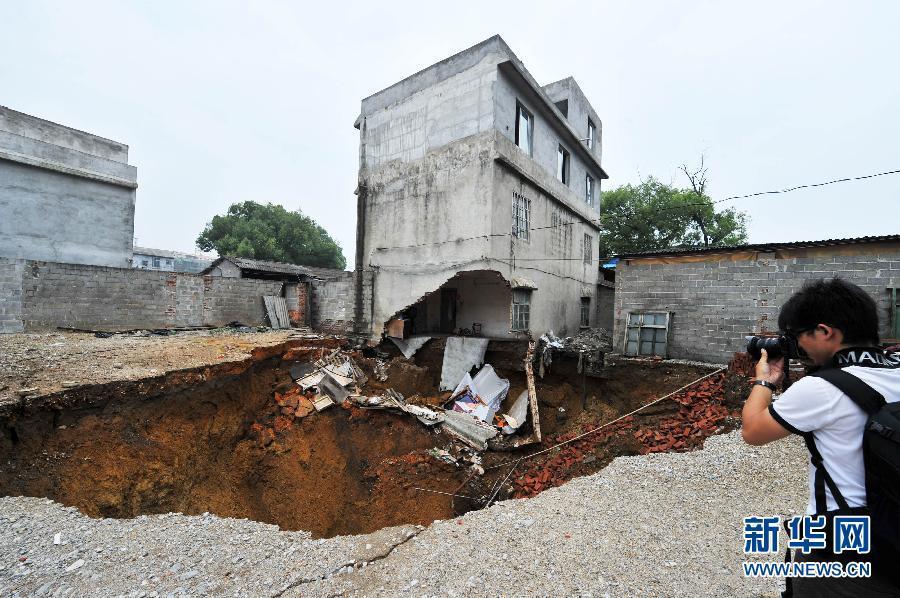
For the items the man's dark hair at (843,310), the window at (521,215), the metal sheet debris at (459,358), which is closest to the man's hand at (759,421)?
the man's dark hair at (843,310)

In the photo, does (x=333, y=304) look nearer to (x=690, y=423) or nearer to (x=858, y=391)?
(x=690, y=423)

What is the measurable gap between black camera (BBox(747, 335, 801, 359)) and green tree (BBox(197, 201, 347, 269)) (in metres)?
26.2

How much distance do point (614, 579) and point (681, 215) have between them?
2083 centimetres

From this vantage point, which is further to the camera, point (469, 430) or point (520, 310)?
point (520, 310)

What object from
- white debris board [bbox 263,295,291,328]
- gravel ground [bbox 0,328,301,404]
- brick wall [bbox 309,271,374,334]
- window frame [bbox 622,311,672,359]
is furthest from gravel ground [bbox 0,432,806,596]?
white debris board [bbox 263,295,291,328]

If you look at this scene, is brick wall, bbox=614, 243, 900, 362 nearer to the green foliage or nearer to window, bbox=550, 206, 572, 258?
window, bbox=550, 206, 572, 258

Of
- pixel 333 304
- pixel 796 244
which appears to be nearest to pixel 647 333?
pixel 796 244

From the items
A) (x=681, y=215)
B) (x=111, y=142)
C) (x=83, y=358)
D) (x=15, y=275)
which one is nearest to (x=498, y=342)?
(x=83, y=358)

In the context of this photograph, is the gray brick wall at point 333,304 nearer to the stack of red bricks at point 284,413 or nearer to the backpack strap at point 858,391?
the stack of red bricks at point 284,413

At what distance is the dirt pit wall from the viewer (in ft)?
14.6

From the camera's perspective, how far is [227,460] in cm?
630

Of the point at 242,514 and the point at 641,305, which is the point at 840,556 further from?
the point at 641,305

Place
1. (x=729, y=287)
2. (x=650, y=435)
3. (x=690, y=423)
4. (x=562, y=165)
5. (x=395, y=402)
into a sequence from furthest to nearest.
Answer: (x=562, y=165), (x=395, y=402), (x=729, y=287), (x=690, y=423), (x=650, y=435)

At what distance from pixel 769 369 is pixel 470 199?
26.6 ft
